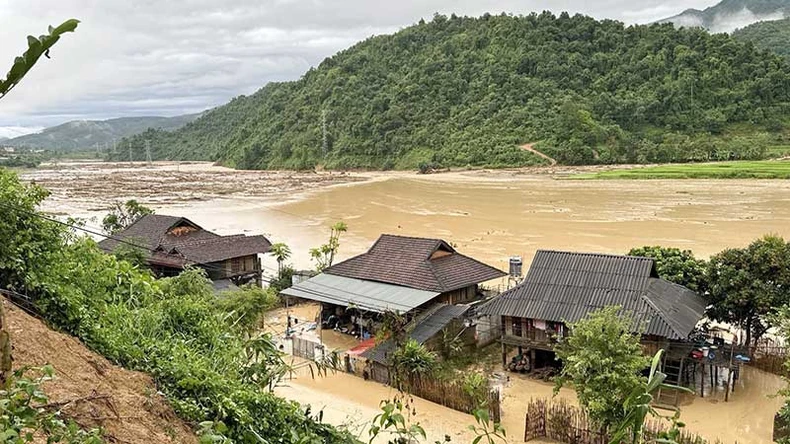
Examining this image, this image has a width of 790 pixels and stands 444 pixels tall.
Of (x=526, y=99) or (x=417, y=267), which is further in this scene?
(x=526, y=99)

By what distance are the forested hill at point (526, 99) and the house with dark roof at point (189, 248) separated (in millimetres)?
58522

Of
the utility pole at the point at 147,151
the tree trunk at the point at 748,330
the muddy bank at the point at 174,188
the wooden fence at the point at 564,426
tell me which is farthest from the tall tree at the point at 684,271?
the utility pole at the point at 147,151

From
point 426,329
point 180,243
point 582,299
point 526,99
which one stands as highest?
point 526,99

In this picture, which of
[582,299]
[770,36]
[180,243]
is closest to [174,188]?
[180,243]

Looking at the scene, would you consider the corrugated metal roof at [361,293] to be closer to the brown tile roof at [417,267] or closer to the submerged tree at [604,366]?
the brown tile roof at [417,267]

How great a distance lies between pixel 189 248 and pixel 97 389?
Result: 2082cm

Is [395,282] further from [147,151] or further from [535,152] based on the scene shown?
[147,151]

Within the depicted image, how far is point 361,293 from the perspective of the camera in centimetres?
2077

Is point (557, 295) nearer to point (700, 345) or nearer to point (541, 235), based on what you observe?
point (700, 345)

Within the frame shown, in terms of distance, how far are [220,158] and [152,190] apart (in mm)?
→ 64387

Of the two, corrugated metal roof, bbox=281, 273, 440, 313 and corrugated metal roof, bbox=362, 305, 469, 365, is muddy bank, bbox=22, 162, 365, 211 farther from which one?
corrugated metal roof, bbox=362, 305, 469, 365

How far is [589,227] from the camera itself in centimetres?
3853

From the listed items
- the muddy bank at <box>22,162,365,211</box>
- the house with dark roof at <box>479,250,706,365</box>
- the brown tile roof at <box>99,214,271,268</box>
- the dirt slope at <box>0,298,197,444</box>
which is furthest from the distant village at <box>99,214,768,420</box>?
the muddy bank at <box>22,162,365,211</box>

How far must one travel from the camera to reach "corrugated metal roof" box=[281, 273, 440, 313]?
760 inches
